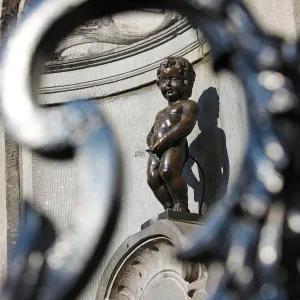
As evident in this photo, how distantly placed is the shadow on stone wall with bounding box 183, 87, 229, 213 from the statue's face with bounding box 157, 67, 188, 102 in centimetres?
33

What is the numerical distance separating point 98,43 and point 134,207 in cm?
114

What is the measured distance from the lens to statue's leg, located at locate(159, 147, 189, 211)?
4527 mm

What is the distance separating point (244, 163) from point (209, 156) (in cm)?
377

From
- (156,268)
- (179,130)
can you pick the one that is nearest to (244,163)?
(156,268)

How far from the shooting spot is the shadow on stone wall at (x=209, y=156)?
495cm

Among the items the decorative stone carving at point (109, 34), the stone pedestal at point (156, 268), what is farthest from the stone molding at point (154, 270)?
the decorative stone carving at point (109, 34)

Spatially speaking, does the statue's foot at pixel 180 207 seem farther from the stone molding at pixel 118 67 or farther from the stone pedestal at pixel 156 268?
the stone molding at pixel 118 67

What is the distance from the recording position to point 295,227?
1.30 m

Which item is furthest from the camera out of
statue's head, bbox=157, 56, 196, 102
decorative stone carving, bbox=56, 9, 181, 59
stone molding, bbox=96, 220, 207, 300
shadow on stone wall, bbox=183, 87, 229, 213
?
decorative stone carving, bbox=56, 9, 181, 59

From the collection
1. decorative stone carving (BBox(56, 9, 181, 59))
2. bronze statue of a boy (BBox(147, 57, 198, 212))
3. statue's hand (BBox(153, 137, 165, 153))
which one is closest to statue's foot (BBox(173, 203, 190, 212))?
bronze statue of a boy (BBox(147, 57, 198, 212))

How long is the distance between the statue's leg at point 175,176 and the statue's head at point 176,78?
33 cm

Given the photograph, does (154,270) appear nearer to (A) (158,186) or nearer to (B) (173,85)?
(A) (158,186)

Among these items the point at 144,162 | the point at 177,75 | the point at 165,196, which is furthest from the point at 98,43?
the point at 165,196

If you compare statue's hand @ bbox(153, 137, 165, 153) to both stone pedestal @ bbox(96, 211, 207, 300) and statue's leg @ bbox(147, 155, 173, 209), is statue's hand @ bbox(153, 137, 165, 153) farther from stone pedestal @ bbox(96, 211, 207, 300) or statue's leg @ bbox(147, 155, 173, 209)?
stone pedestal @ bbox(96, 211, 207, 300)
